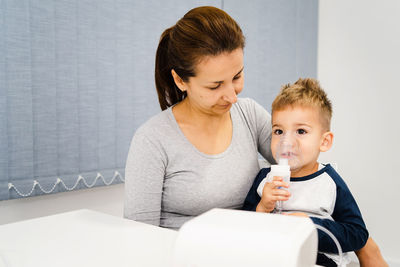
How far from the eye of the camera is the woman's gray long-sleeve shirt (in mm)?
1246

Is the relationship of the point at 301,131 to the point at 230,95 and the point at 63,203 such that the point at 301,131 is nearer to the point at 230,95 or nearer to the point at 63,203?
the point at 230,95

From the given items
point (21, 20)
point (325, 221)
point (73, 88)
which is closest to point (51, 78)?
point (73, 88)

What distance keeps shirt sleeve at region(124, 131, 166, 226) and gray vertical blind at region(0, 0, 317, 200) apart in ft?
1.88

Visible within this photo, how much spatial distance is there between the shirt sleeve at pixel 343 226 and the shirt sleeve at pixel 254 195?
0.24 meters

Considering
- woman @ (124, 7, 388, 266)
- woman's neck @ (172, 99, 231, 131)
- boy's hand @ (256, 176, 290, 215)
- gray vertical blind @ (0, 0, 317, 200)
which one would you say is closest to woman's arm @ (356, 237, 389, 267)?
woman @ (124, 7, 388, 266)

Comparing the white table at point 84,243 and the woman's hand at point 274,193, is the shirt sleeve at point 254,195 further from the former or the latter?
the white table at point 84,243

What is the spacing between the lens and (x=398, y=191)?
2.88m

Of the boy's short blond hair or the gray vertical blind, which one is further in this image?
the gray vertical blind

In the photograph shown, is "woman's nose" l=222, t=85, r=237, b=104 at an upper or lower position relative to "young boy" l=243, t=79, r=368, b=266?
upper

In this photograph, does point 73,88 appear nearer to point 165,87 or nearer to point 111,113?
point 111,113

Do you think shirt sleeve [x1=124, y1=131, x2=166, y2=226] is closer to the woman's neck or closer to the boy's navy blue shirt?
the woman's neck

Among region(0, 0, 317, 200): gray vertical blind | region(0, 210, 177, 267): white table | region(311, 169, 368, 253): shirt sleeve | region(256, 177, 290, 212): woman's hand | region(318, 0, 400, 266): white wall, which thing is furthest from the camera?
region(318, 0, 400, 266): white wall

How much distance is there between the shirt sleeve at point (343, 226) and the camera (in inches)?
43.5

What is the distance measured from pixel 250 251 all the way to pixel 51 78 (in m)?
1.41
